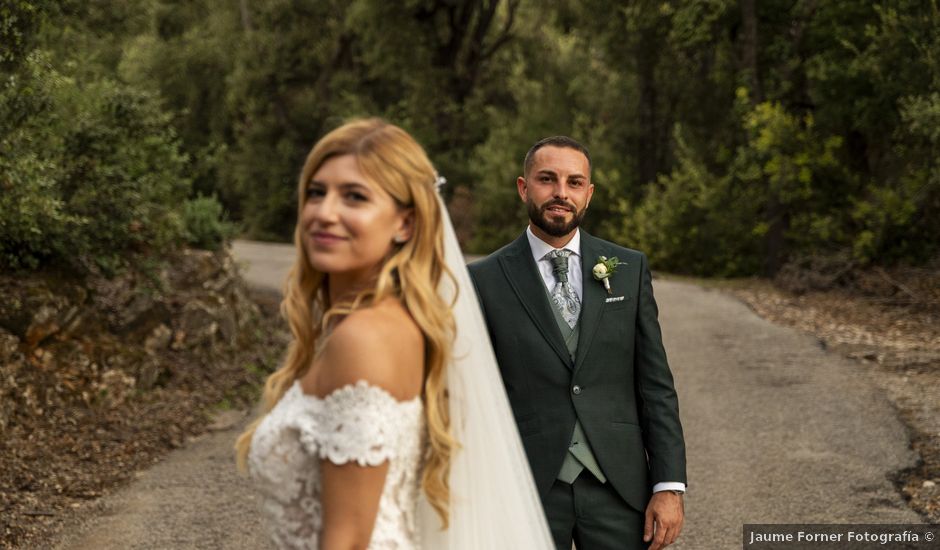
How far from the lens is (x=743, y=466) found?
7.95 metres

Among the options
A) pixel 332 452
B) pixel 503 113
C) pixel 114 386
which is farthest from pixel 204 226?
pixel 503 113

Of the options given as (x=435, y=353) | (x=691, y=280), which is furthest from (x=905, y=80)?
(x=435, y=353)

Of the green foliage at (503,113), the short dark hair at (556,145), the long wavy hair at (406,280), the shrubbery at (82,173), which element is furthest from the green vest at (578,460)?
the green foliage at (503,113)

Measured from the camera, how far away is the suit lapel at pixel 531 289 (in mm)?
3514

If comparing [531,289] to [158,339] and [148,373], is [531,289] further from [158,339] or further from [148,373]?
[158,339]

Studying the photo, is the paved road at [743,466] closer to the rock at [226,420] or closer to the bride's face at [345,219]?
the rock at [226,420]

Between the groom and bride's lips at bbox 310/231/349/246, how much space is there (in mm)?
1508

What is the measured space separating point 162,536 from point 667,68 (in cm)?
1998

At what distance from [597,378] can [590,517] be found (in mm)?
485

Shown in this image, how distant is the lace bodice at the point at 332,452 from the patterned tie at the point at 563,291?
150 cm

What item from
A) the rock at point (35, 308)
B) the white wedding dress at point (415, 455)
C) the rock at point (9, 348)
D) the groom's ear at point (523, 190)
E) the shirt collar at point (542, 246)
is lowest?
the rock at point (9, 348)

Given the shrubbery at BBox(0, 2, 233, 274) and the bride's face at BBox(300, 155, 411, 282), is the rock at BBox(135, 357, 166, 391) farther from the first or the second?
the bride's face at BBox(300, 155, 411, 282)

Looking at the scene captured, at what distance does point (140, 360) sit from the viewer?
1020cm

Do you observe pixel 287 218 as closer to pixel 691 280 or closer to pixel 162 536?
pixel 691 280
